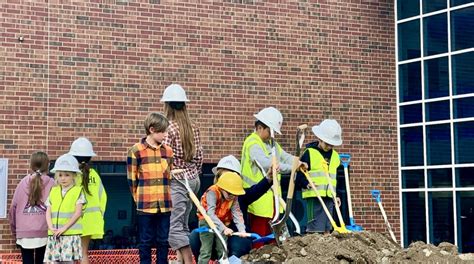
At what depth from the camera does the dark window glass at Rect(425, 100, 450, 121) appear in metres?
16.2

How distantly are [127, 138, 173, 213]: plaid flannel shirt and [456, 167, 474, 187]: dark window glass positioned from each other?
7.67 meters

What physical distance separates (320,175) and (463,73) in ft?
16.6

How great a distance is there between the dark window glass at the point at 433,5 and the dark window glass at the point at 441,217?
335 cm

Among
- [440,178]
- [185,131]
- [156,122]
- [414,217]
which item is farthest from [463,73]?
[156,122]

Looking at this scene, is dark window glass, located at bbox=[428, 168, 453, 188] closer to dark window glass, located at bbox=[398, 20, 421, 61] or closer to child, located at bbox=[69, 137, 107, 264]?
dark window glass, located at bbox=[398, 20, 421, 61]

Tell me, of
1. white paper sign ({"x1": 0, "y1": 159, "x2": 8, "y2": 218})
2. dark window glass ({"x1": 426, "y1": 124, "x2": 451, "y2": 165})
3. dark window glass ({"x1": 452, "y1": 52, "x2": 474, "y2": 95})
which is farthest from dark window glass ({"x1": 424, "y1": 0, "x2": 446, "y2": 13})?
white paper sign ({"x1": 0, "y1": 159, "x2": 8, "y2": 218})

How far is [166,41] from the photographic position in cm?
1476

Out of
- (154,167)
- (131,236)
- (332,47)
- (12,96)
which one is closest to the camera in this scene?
(154,167)

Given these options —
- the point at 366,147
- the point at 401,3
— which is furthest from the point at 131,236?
the point at 401,3

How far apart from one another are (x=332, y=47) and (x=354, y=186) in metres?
2.53

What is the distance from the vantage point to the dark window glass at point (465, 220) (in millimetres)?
15680

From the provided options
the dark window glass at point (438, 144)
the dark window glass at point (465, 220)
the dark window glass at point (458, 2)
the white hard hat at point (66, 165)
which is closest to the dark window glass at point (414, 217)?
the dark window glass at point (438, 144)

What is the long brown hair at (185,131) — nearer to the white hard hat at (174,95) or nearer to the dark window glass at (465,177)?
the white hard hat at (174,95)

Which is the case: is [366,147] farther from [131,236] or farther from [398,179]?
[131,236]
